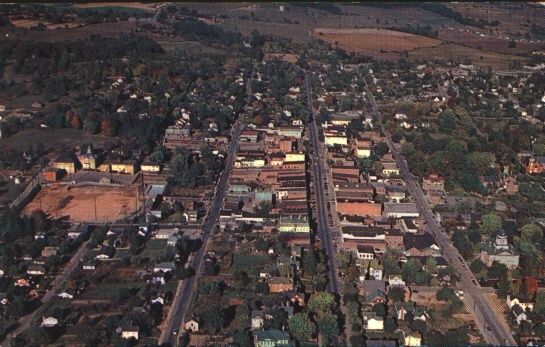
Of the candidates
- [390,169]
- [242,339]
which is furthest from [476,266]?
[390,169]

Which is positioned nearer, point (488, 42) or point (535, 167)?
point (535, 167)

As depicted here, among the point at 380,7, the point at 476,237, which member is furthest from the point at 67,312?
Answer: the point at 380,7

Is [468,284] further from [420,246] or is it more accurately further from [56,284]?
[56,284]

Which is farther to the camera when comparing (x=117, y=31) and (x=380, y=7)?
(x=380, y=7)

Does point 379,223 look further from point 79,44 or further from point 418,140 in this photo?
point 79,44

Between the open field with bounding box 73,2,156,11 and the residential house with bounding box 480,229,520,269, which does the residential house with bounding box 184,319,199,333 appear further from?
the open field with bounding box 73,2,156,11
